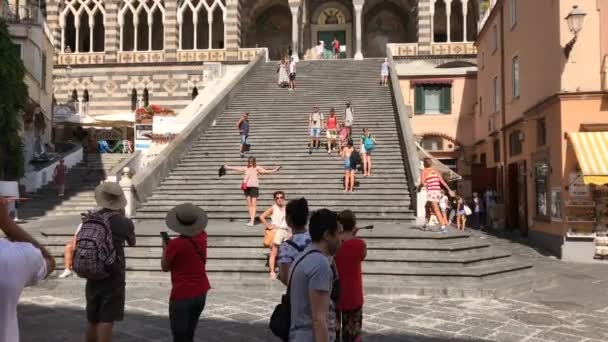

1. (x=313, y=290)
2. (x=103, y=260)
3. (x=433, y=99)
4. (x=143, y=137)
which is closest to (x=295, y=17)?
(x=433, y=99)

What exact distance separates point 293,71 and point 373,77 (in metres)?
4.06

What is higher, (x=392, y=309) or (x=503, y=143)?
(x=503, y=143)

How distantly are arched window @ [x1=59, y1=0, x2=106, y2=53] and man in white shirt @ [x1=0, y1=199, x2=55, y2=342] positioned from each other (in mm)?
35094

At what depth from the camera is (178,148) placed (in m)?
17.8

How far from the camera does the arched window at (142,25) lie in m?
35.4

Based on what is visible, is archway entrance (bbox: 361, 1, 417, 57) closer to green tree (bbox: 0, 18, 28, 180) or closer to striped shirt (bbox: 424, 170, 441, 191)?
green tree (bbox: 0, 18, 28, 180)

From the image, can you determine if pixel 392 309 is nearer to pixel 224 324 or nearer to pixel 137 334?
pixel 224 324

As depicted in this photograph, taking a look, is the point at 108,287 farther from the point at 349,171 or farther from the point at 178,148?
the point at 178,148

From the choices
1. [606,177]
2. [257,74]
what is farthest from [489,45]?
[606,177]

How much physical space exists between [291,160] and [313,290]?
1417 centimetres

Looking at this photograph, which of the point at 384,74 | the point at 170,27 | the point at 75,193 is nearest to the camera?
the point at 75,193

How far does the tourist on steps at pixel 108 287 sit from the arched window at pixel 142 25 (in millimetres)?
31943

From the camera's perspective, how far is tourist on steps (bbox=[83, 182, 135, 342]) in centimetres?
495

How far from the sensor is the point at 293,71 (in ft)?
82.2
